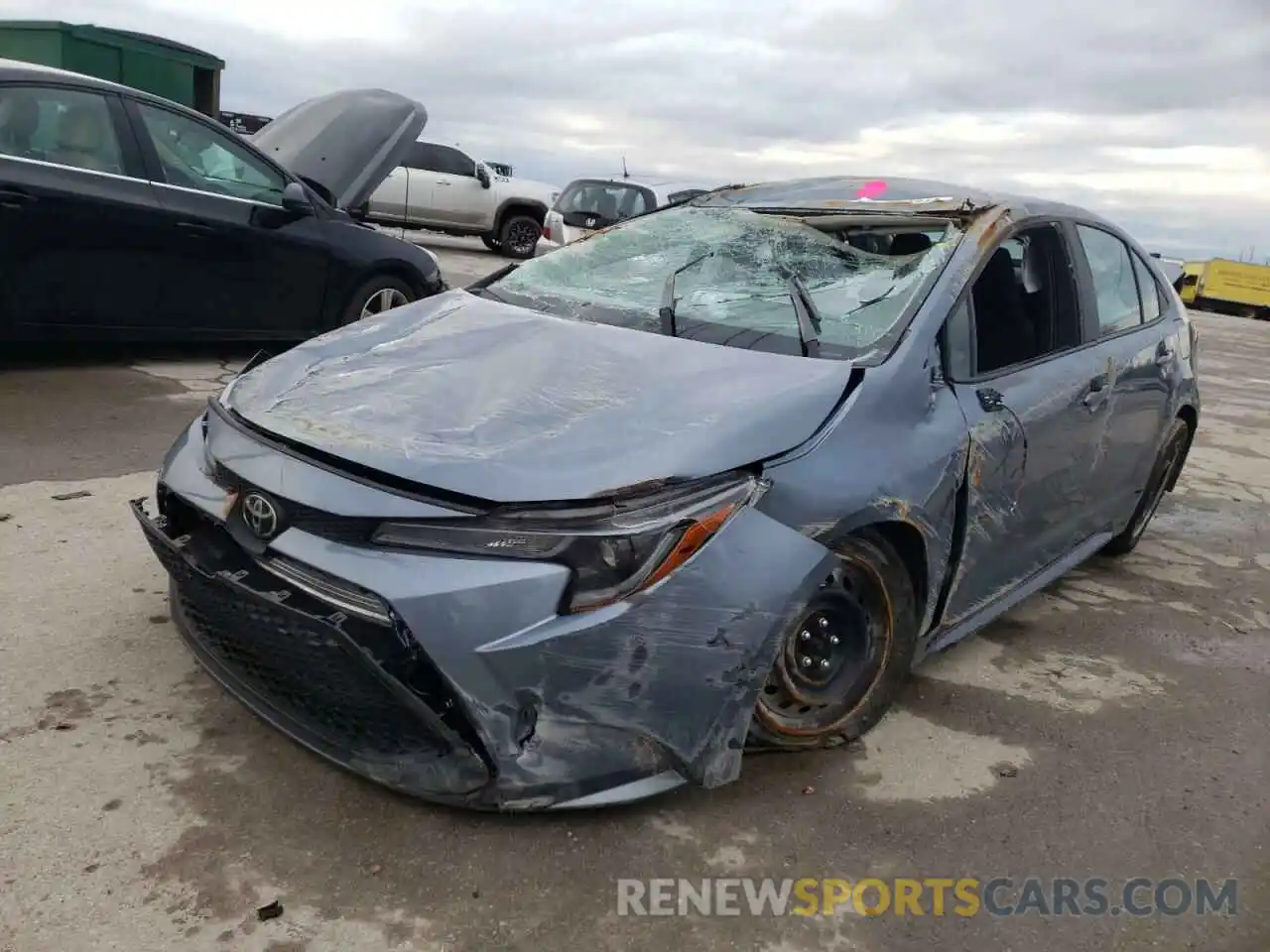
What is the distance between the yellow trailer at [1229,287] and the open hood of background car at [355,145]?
85.3 ft

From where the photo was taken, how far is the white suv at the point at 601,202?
13.2m

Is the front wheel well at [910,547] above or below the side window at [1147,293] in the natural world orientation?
below

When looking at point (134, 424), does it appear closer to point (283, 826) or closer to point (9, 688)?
point (9, 688)

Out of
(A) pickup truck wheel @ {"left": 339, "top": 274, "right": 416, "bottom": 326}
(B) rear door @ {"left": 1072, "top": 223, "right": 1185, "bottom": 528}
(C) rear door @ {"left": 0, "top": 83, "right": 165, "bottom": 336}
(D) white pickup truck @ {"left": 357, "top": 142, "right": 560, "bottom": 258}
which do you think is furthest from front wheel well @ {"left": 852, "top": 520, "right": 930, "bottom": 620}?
(D) white pickup truck @ {"left": 357, "top": 142, "right": 560, "bottom": 258}

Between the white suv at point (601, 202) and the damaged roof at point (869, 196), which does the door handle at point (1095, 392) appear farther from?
the white suv at point (601, 202)

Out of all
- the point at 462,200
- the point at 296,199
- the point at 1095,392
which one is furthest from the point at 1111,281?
the point at 462,200

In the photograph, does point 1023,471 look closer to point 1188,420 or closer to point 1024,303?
point 1024,303

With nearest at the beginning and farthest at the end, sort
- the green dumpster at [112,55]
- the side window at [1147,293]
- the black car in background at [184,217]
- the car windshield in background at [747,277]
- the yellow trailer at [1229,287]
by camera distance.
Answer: the car windshield in background at [747,277], the side window at [1147,293], the black car in background at [184,217], the green dumpster at [112,55], the yellow trailer at [1229,287]

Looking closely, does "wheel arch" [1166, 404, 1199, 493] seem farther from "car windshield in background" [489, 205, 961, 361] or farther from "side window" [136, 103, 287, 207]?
"side window" [136, 103, 287, 207]

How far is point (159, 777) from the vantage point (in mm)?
2482

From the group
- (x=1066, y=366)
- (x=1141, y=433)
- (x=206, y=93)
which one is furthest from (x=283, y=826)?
(x=206, y=93)

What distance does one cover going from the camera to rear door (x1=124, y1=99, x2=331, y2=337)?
600cm

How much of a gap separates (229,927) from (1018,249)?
9.86ft

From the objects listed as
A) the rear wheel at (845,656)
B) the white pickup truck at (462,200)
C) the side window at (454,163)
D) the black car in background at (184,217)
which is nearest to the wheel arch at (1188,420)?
the rear wheel at (845,656)
